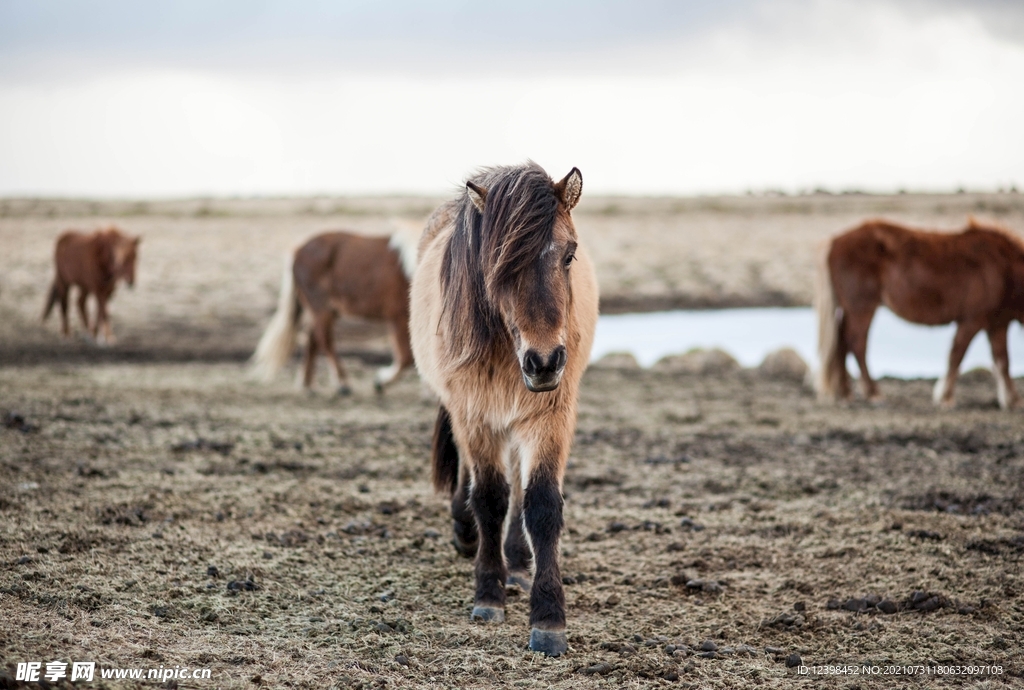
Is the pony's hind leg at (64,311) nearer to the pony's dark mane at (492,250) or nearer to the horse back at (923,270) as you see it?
the horse back at (923,270)

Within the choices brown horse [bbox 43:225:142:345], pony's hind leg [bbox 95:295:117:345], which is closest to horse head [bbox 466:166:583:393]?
pony's hind leg [bbox 95:295:117:345]

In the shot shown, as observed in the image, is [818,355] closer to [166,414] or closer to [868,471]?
[868,471]

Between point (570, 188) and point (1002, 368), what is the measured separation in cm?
755

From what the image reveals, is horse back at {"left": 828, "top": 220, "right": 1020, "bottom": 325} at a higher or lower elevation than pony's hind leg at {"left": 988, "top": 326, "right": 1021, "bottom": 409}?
higher

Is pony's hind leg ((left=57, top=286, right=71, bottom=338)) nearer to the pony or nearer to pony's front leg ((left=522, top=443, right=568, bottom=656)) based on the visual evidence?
the pony

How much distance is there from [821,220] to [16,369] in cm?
2184

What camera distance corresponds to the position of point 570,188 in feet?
10.6

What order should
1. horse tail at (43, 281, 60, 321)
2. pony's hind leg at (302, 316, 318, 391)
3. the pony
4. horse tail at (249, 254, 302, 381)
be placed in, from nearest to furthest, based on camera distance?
the pony
pony's hind leg at (302, 316, 318, 391)
horse tail at (249, 254, 302, 381)
horse tail at (43, 281, 60, 321)

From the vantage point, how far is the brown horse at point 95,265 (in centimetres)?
1360

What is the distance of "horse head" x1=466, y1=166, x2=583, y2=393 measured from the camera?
2906 millimetres

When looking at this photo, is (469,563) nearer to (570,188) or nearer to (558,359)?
(558,359)

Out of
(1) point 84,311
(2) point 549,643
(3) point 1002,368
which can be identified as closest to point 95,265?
(1) point 84,311

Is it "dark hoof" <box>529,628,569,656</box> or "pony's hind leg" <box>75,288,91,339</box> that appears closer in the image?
"dark hoof" <box>529,628,569,656</box>

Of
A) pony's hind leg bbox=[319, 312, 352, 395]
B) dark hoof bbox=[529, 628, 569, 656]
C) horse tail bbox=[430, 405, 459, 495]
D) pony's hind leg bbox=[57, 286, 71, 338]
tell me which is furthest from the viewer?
pony's hind leg bbox=[57, 286, 71, 338]
